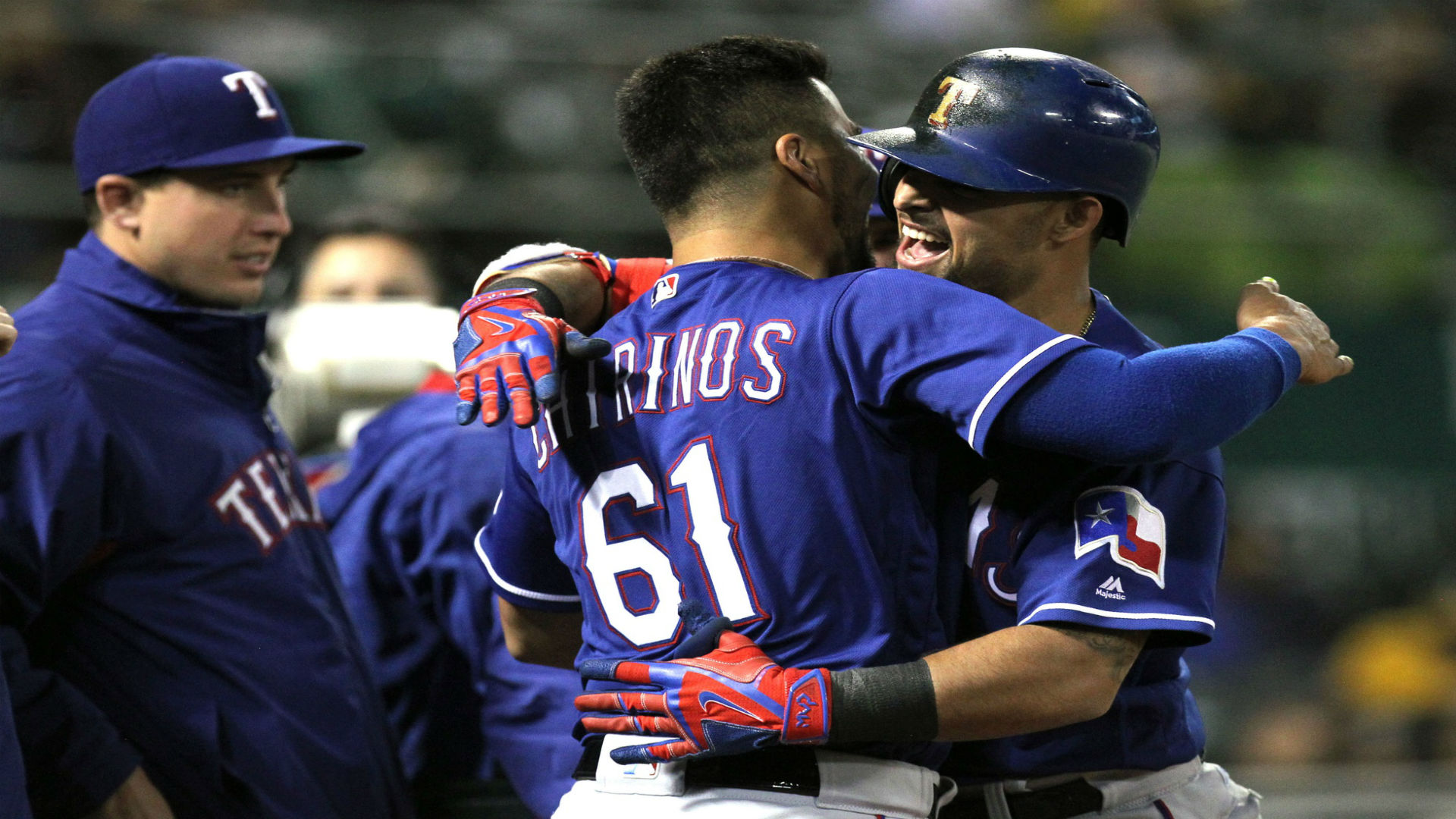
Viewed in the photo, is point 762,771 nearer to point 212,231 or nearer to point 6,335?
point 6,335

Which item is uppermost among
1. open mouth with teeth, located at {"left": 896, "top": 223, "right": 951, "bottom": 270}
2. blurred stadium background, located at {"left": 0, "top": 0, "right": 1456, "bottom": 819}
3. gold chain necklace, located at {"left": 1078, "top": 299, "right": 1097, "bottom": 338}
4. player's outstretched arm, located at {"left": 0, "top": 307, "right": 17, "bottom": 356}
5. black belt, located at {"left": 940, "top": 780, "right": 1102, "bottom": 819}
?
open mouth with teeth, located at {"left": 896, "top": 223, "right": 951, "bottom": 270}

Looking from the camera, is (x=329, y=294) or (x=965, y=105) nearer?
(x=965, y=105)

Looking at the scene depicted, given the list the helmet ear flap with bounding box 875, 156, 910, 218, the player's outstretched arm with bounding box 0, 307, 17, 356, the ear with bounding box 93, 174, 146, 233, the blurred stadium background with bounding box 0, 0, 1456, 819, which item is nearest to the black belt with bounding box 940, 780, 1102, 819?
the helmet ear flap with bounding box 875, 156, 910, 218

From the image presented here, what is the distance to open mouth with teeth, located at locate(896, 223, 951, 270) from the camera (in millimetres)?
2484

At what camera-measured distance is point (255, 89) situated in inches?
142

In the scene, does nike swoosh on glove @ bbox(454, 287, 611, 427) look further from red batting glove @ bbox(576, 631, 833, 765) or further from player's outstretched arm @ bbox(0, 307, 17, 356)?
player's outstretched arm @ bbox(0, 307, 17, 356)

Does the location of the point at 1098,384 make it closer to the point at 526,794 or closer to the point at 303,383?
the point at 526,794

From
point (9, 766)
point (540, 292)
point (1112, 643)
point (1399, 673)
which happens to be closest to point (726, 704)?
point (1112, 643)

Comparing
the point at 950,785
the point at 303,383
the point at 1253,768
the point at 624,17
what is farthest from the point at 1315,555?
the point at 950,785

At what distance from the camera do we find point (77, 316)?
3234mm

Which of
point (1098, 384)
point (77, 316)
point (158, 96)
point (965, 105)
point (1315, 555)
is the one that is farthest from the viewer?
point (1315, 555)

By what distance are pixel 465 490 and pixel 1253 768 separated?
19.5ft

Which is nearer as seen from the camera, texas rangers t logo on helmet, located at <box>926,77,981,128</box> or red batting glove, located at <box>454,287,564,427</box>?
red batting glove, located at <box>454,287,564,427</box>

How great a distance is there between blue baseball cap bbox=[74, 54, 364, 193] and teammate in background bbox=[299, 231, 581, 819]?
36.2 inches
